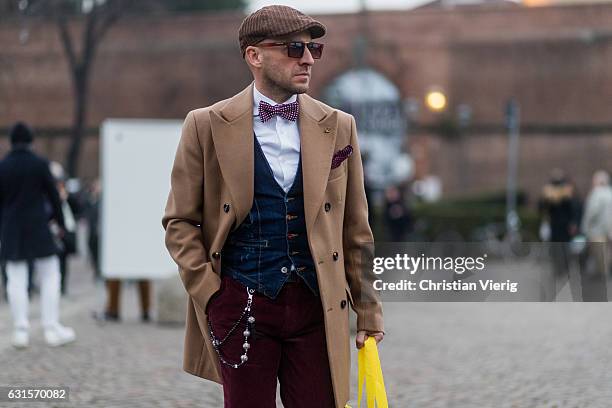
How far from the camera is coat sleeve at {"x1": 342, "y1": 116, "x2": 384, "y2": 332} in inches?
152

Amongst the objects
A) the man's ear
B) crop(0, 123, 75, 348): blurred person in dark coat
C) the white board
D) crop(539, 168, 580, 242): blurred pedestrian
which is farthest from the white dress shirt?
crop(539, 168, 580, 242): blurred pedestrian

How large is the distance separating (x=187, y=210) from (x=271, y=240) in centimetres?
→ 32

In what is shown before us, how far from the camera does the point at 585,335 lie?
1115 centimetres

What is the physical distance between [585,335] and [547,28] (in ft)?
111

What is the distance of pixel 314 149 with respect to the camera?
3.70m

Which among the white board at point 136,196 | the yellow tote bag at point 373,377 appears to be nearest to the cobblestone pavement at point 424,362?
the white board at point 136,196

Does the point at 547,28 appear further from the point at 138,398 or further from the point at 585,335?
the point at 138,398

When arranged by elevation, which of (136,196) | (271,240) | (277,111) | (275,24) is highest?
(275,24)

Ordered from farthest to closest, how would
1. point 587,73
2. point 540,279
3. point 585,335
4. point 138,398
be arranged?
A: point 587,73, point 585,335, point 138,398, point 540,279

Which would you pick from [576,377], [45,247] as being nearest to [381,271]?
[576,377]

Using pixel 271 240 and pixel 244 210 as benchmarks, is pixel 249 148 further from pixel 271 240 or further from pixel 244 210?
pixel 271 240

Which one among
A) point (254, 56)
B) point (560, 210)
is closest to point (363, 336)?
point (254, 56)

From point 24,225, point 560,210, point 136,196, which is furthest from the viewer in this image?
point 560,210

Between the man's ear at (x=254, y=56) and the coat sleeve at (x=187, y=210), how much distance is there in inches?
10.4
